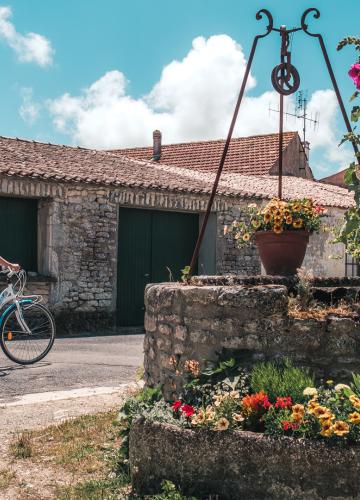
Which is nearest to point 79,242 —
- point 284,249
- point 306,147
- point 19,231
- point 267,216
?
point 19,231

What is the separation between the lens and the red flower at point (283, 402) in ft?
11.7

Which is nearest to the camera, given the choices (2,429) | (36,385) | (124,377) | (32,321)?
(2,429)

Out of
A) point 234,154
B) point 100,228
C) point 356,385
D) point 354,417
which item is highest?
point 234,154

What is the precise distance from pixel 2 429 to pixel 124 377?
7.36 feet

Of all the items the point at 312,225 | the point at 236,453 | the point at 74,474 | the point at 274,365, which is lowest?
the point at 74,474

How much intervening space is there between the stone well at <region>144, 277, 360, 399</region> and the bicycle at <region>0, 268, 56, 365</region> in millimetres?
2867

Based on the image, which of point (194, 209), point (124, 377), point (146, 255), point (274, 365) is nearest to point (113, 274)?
point (146, 255)

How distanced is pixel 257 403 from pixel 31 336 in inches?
170

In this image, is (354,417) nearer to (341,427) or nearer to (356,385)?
(341,427)

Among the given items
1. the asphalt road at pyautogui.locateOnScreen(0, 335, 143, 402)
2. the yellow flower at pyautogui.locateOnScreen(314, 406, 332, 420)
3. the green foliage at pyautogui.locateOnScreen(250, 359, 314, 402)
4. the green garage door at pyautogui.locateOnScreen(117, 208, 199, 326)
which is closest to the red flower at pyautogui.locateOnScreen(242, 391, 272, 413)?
the green foliage at pyautogui.locateOnScreen(250, 359, 314, 402)

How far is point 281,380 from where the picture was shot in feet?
12.6

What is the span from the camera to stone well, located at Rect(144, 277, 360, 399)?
398cm

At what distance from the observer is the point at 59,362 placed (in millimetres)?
7781

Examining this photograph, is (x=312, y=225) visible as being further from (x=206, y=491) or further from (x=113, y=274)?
(x=113, y=274)
